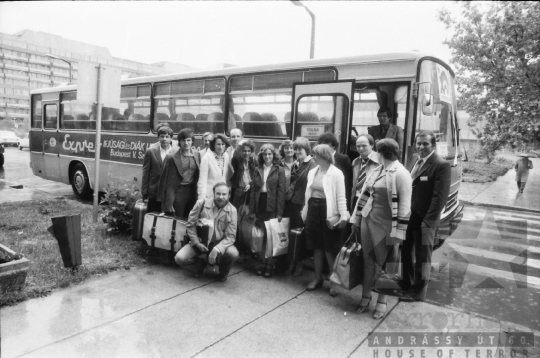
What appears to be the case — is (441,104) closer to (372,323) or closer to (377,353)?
(372,323)

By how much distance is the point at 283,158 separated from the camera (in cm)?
523

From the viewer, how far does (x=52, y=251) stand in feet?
17.9

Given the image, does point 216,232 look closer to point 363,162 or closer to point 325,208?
point 325,208

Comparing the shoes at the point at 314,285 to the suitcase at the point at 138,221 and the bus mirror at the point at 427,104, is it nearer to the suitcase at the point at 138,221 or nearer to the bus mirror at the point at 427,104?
the suitcase at the point at 138,221

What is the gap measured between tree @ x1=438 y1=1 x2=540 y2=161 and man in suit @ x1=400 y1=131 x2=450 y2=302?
8466mm

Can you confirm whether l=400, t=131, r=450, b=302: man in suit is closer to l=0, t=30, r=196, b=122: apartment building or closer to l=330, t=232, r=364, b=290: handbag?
l=330, t=232, r=364, b=290: handbag

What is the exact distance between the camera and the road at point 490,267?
15.2 feet

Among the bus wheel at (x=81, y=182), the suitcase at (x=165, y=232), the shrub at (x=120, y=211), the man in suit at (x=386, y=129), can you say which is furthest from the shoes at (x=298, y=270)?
the bus wheel at (x=81, y=182)

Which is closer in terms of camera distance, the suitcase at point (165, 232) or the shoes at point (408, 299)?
the shoes at point (408, 299)

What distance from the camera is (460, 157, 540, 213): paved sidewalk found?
1269cm

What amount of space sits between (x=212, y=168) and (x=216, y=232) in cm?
93

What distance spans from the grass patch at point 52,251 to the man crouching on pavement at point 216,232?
0.94 metres

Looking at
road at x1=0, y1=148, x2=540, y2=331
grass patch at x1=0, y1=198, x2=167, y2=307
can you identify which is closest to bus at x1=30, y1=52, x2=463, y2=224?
road at x1=0, y1=148, x2=540, y2=331

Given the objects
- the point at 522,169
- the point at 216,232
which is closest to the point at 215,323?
the point at 216,232
